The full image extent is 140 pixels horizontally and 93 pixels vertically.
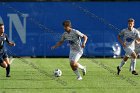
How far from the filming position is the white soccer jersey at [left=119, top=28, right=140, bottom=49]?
2144cm

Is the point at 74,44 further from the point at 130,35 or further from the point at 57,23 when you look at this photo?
the point at 57,23

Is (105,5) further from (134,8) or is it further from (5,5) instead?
(5,5)

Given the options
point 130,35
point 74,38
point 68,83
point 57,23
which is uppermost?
point 74,38

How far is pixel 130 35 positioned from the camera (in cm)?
2145

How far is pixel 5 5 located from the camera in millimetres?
37250

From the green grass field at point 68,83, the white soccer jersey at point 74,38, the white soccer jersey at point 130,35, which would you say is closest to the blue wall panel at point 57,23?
the green grass field at point 68,83

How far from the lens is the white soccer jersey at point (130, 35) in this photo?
70.3 ft

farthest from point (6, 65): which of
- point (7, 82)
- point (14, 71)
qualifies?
point (14, 71)

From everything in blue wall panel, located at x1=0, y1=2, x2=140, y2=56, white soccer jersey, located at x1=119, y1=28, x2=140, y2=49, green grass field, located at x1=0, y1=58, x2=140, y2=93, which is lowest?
blue wall panel, located at x1=0, y1=2, x2=140, y2=56

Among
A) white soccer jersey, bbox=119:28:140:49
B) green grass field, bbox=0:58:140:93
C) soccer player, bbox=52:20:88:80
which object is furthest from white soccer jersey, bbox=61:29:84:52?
white soccer jersey, bbox=119:28:140:49

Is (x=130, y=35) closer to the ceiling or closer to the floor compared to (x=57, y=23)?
closer to the ceiling

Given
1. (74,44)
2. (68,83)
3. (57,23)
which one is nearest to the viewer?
(68,83)

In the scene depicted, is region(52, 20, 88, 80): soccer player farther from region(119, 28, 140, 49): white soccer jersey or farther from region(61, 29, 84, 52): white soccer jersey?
region(119, 28, 140, 49): white soccer jersey

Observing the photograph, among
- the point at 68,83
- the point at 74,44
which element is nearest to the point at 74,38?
the point at 74,44
